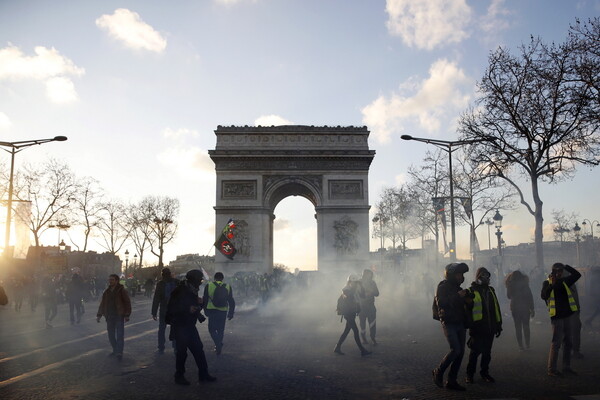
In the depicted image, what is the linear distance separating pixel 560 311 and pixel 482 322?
66.7 inches

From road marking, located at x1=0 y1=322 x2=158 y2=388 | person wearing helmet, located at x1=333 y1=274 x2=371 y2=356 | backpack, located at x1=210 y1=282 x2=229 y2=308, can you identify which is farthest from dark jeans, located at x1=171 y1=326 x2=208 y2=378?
person wearing helmet, located at x1=333 y1=274 x2=371 y2=356

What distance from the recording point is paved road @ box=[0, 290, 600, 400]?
7551 mm

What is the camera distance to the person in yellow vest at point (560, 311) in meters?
8.64

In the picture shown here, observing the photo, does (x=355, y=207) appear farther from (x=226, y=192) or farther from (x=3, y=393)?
(x=3, y=393)

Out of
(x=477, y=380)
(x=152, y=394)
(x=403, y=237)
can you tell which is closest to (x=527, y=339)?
(x=477, y=380)

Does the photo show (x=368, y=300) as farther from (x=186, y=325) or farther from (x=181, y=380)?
(x=181, y=380)

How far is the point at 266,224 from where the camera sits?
45.0 m

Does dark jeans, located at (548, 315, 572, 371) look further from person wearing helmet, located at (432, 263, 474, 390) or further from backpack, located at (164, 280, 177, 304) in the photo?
backpack, located at (164, 280, 177, 304)

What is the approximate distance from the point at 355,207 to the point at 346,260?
456 cm

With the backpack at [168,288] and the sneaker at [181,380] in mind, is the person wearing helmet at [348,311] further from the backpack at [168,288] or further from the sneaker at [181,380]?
the sneaker at [181,380]

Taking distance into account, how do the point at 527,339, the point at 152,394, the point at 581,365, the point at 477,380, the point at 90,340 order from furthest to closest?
the point at 90,340, the point at 527,339, the point at 581,365, the point at 477,380, the point at 152,394

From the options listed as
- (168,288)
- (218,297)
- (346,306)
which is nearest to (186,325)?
(218,297)

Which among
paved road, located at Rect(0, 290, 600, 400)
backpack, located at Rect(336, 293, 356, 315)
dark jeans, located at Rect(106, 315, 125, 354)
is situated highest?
backpack, located at Rect(336, 293, 356, 315)

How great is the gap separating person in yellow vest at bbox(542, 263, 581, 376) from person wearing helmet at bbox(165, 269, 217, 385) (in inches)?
218
